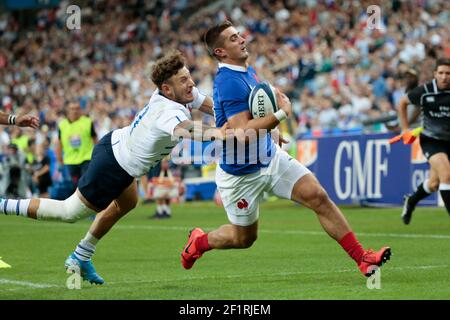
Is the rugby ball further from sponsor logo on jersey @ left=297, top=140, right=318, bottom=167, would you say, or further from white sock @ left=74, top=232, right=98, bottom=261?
sponsor logo on jersey @ left=297, top=140, right=318, bottom=167

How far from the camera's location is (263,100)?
25.6 feet

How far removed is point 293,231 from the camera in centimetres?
1425

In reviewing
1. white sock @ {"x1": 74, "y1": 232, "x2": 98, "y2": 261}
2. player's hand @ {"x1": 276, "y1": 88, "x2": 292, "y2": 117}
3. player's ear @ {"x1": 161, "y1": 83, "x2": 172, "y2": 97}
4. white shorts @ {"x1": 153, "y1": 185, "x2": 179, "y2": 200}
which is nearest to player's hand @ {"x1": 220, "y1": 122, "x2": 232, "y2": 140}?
player's hand @ {"x1": 276, "y1": 88, "x2": 292, "y2": 117}

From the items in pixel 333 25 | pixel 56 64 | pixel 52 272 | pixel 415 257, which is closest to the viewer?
pixel 52 272

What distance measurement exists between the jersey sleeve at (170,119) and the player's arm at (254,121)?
0.42 meters

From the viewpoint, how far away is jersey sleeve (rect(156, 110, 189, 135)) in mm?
7656

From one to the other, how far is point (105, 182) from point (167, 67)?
3.60 ft

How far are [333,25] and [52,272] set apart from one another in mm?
17754

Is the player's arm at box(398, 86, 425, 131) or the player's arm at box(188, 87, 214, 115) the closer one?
the player's arm at box(188, 87, 214, 115)

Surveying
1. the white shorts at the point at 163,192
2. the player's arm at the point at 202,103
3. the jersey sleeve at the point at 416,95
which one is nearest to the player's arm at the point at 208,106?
the player's arm at the point at 202,103

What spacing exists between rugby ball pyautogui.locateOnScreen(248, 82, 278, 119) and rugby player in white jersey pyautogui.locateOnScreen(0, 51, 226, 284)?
0.55 m

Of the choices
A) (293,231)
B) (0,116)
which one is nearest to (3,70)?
(293,231)

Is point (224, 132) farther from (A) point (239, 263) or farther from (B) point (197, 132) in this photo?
(A) point (239, 263)
